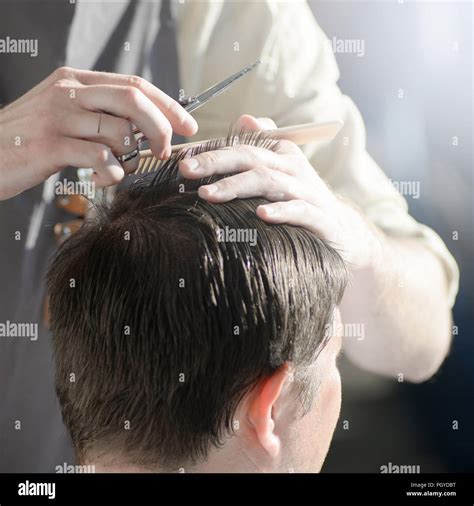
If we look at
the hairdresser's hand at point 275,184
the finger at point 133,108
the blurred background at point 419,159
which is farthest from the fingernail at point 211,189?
the blurred background at point 419,159

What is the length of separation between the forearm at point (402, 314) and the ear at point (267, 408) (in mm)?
492

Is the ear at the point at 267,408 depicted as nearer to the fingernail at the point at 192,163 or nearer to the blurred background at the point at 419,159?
the fingernail at the point at 192,163

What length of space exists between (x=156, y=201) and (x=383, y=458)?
0.81m

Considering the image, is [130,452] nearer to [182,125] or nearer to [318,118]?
[182,125]

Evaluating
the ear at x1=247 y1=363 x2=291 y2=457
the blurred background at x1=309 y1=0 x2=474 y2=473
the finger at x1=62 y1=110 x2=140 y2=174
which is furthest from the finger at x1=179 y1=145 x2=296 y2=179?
the blurred background at x1=309 y1=0 x2=474 y2=473

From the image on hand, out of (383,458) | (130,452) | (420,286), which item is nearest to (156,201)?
(130,452)

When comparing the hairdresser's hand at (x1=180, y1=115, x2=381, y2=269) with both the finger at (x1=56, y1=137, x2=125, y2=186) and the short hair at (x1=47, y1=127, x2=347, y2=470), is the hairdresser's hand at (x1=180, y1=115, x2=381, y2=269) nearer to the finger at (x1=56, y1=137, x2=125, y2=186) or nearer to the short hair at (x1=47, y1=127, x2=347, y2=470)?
the short hair at (x1=47, y1=127, x2=347, y2=470)

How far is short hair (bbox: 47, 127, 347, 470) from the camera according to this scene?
0.81 metres

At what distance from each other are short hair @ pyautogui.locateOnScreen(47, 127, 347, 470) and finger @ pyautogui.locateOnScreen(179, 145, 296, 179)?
0.02 meters

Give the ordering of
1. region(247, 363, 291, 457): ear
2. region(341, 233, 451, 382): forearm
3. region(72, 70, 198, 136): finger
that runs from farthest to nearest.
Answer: region(341, 233, 451, 382): forearm < region(72, 70, 198, 136): finger < region(247, 363, 291, 457): ear

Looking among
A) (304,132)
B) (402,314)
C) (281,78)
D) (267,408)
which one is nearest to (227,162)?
(304,132)

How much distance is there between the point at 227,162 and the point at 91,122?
0.19 meters

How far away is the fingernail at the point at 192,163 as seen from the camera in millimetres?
845
